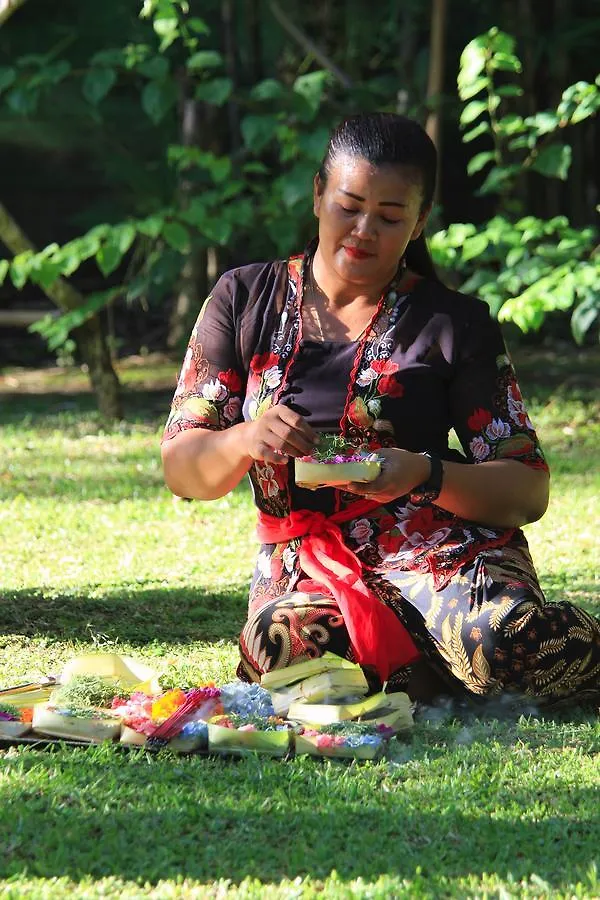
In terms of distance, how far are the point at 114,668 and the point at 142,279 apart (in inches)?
179

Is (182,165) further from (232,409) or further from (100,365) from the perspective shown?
(232,409)

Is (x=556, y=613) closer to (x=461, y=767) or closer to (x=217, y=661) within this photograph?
(x=461, y=767)

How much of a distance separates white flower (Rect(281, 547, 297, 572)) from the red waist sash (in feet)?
0.10

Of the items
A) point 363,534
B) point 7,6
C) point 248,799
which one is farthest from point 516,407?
point 7,6

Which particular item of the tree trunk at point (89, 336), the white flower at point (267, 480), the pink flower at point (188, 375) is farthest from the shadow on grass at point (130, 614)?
the tree trunk at point (89, 336)

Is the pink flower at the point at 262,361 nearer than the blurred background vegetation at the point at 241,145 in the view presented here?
Yes

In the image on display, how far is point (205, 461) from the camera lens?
3.13 metres

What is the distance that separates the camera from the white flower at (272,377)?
3219mm

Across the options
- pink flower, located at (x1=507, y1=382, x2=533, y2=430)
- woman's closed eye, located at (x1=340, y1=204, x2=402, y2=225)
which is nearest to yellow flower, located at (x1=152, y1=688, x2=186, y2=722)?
pink flower, located at (x1=507, y1=382, x2=533, y2=430)

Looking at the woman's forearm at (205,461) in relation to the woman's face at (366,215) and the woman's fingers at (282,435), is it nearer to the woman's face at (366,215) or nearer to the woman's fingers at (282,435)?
the woman's fingers at (282,435)

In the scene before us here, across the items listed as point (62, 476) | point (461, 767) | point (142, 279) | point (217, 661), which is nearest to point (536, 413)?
point (142, 279)

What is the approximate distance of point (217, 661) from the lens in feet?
11.6

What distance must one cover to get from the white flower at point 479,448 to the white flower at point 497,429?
2cm

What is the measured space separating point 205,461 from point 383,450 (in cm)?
42
